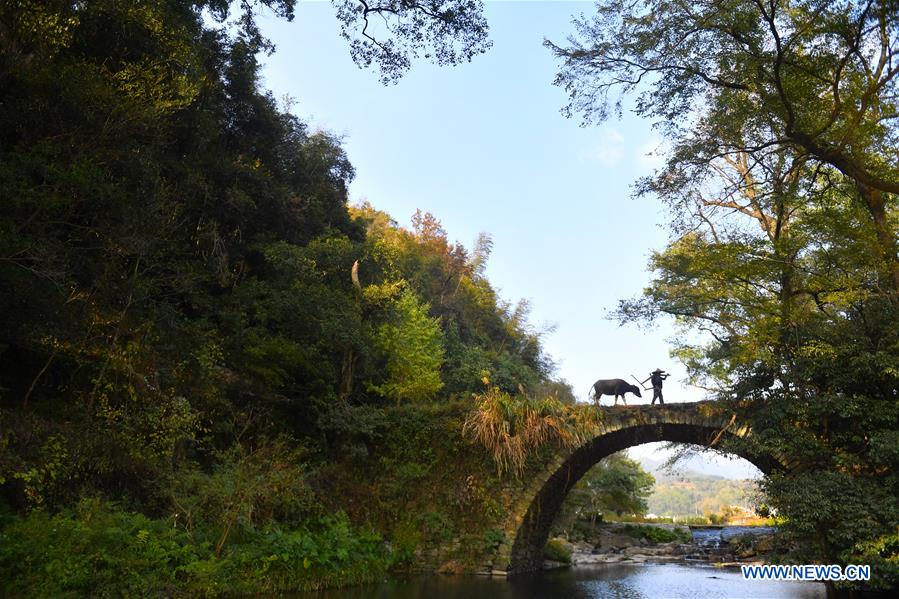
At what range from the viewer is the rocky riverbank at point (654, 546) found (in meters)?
16.4

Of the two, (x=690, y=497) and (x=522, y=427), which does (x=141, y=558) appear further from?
(x=690, y=497)

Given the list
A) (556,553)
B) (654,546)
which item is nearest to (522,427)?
(556,553)

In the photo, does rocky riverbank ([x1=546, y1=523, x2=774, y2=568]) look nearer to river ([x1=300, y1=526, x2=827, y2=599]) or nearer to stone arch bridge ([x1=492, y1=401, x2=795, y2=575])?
river ([x1=300, y1=526, x2=827, y2=599])

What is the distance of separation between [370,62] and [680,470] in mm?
10453

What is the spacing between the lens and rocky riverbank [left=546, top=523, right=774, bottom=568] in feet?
53.7

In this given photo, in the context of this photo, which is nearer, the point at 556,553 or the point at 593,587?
the point at 593,587

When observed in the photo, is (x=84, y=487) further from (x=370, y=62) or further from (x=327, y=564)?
(x=370, y=62)

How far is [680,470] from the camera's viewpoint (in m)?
12.8

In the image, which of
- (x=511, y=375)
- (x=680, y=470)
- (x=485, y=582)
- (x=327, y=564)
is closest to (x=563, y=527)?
(x=511, y=375)

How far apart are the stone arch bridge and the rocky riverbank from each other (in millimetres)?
2647

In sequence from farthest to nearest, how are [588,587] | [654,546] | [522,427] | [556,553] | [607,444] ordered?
1. [654,546]
2. [556,553]
3. [607,444]
4. [522,427]
5. [588,587]

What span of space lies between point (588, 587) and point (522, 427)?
125 inches

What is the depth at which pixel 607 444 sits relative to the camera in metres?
13.0

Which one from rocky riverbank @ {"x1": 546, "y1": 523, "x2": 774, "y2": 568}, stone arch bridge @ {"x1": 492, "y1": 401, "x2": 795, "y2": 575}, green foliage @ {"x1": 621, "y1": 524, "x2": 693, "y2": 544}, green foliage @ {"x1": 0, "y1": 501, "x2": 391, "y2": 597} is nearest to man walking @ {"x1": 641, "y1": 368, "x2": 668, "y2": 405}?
stone arch bridge @ {"x1": 492, "y1": 401, "x2": 795, "y2": 575}
